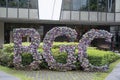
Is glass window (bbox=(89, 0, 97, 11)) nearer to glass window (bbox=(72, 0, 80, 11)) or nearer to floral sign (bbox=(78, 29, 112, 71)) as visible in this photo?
glass window (bbox=(72, 0, 80, 11))

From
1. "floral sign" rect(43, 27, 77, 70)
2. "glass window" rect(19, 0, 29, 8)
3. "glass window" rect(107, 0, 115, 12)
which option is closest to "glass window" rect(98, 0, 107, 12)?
"glass window" rect(107, 0, 115, 12)

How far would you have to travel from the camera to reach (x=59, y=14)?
36.2 metres

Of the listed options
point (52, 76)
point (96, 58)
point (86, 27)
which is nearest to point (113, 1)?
point (86, 27)

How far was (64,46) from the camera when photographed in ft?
53.9

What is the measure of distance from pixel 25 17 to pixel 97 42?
10.7 metres

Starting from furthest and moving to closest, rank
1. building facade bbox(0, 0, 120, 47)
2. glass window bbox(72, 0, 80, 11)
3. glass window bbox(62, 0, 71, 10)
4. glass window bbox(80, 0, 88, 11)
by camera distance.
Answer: glass window bbox(80, 0, 88, 11) → glass window bbox(72, 0, 80, 11) → glass window bbox(62, 0, 71, 10) → building facade bbox(0, 0, 120, 47)

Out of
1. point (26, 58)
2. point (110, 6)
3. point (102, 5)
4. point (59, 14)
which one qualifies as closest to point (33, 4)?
point (59, 14)

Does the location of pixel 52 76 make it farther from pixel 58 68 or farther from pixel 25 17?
pixel 25 17

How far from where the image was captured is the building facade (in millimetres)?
35312

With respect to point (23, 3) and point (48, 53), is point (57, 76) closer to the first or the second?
point (48, 53)

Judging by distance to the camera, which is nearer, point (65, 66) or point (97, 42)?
point (65, 66)

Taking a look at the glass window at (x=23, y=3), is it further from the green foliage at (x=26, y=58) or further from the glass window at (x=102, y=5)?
the green foliage at (x=26, y=58)

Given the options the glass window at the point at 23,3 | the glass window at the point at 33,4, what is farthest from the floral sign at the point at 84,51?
the glass window at the point at 23,3

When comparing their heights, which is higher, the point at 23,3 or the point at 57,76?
the point at 23,3
